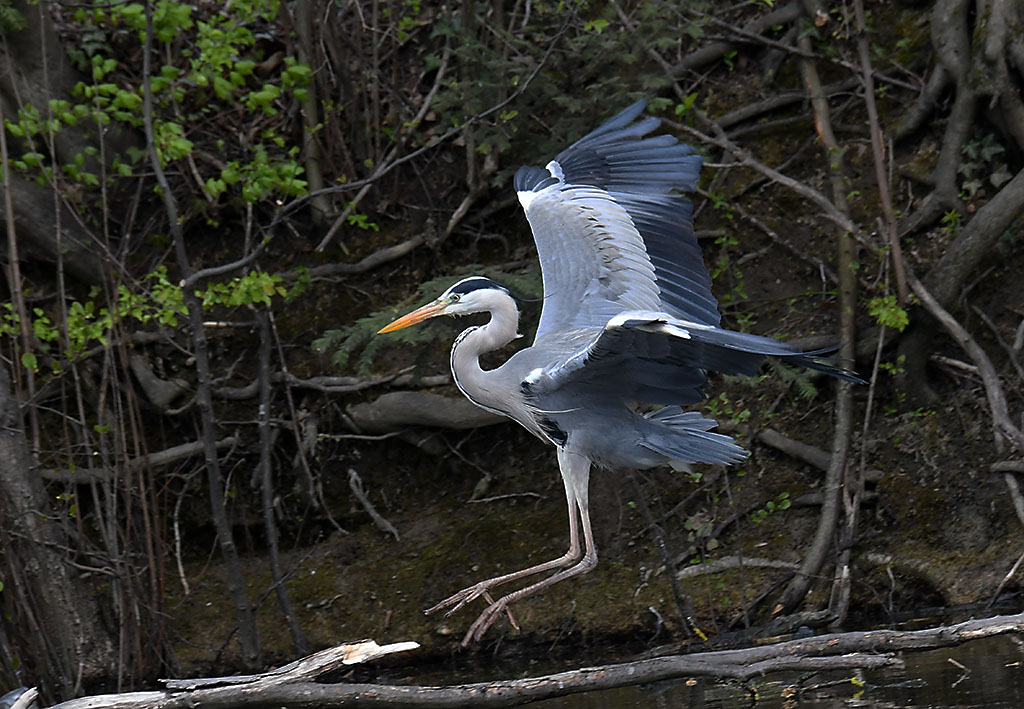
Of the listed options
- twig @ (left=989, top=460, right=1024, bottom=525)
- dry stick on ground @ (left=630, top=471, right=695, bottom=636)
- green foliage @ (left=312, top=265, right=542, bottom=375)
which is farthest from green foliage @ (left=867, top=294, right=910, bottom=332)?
green foliage @ (left=312, top=265, right=542, bottom=375)

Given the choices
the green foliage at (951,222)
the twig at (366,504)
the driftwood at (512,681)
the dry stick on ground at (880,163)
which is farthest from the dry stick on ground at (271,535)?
the green foliage at (951,222)

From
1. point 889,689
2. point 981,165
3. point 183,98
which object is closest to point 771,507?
point 889,689

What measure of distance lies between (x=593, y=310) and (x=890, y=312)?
186 centimetres

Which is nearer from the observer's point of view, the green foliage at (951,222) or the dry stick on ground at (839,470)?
the dry stick on ground at (839,470)

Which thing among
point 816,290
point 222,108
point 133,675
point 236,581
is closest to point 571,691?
point 236,581

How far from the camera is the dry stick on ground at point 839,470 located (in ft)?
16.2

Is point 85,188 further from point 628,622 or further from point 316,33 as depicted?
point 628,622

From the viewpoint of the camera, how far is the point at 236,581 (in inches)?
172

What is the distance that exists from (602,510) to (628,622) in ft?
2.44

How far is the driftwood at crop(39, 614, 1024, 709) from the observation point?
273cm

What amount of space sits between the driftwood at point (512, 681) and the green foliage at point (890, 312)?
8.49 feet

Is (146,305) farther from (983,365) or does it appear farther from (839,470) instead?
(983,365)

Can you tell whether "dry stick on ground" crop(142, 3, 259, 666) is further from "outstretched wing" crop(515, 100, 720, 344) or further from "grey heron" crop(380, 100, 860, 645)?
"outstretched wing" crop(515, 100, 720, 344)

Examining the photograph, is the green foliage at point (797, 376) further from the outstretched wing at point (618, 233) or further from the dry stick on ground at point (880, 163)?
the outstretched wing at point (618, 233)
